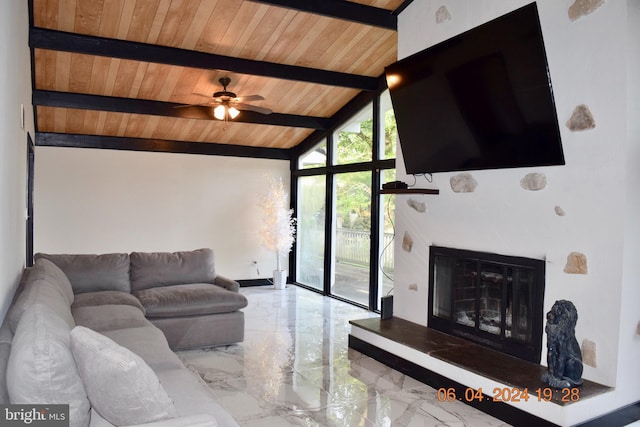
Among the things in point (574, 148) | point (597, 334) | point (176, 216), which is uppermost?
point (574, 148)

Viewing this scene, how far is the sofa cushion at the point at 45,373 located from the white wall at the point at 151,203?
5357mm

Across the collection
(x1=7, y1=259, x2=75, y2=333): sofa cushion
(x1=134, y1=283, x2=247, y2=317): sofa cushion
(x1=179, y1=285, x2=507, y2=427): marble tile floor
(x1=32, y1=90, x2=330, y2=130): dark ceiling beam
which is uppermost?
(x1=32, y1=90, x2=330, y2=130): dark ceiling beam

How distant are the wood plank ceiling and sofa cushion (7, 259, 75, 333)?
2109mm

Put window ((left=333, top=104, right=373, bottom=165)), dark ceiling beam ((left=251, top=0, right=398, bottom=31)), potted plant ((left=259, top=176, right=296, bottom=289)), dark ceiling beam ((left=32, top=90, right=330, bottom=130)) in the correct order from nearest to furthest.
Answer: dark ceiling beam ((left=251, top=0, right=398, bottom=31)) → dark ceiling beam ((left=32, top=90, right=330, bottom=130)) → window ((left=333, top=104, right=373, bottom=165)) → potted plant ((left=259, top=176, right=296, bottom=289))

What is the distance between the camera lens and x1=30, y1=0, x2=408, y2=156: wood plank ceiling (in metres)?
4.14

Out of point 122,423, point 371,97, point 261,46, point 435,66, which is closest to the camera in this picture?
point 122,423

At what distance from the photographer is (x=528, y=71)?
307 cm

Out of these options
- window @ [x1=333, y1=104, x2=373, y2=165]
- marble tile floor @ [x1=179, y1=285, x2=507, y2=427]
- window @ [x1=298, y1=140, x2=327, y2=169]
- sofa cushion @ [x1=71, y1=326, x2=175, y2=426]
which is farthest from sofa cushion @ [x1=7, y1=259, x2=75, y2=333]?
window @ [x1=298, y1=140, x2=327, y2=169]

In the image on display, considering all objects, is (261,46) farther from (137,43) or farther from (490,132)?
(490,132)

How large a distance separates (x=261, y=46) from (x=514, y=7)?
246 cm

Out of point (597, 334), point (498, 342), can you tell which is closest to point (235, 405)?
point (498, 342)

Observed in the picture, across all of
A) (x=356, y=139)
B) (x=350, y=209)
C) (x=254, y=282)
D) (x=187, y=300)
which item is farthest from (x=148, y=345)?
(x=254, y=282)

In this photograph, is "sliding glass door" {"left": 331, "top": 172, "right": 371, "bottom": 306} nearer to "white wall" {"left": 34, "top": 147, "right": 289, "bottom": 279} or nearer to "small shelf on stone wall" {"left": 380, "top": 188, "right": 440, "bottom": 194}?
"white wall" {"left": 34, "top": 147, "right": 289, "bottom": 279}

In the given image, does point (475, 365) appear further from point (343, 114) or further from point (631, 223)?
point (343, 114)
